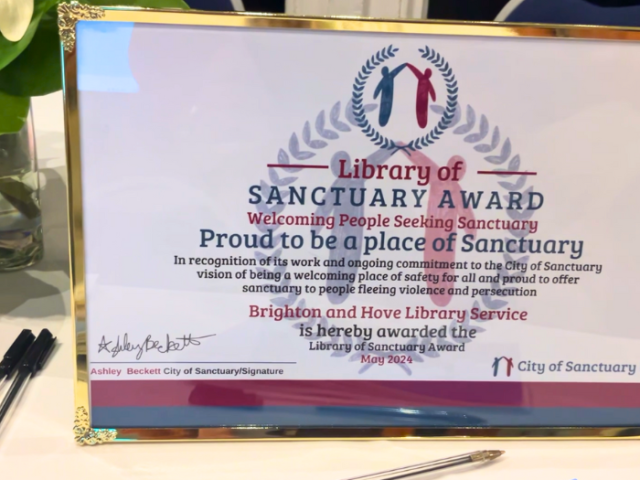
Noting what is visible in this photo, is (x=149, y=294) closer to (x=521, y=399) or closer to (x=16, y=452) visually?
(x=16, y=452)

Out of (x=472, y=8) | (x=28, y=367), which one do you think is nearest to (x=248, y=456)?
(x=28, y=367)

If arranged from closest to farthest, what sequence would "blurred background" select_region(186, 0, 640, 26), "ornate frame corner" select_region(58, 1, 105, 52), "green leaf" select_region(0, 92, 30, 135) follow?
"ornate frame corner" select_region(58, 1, 105, 52), "green leaf" select_region(0, 92, 30, 135), "blurred background" select_region(186, 0, 640, 26)

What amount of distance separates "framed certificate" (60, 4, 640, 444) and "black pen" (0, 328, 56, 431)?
3.1 inches

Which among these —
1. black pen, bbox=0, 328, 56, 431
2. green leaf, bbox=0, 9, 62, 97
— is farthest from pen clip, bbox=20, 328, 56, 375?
green leaf, bbox=0, 9, 62, 97

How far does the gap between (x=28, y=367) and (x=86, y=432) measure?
10cm

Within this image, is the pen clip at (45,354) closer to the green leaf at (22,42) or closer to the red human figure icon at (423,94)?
the green leaf at (22,42)

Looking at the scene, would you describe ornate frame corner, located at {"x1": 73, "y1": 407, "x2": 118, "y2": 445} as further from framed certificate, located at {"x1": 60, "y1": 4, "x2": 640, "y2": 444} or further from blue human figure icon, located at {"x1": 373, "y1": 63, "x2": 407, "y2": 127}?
blue human figure icon, located at {"x1": 373, "y1": 63, "x2": 407, "y2": 127}

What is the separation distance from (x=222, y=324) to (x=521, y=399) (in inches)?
9.7

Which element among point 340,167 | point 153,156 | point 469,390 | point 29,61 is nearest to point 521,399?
point 469,390

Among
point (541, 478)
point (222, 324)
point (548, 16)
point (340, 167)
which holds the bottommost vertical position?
point (541, 478)

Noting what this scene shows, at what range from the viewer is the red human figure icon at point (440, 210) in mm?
382

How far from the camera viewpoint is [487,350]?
42 centimetres

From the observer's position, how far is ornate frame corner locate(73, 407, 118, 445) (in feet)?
1.32

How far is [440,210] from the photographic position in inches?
15.4
